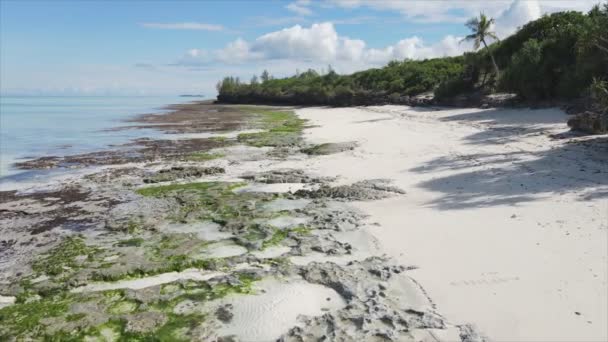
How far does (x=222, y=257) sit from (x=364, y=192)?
4544 mm

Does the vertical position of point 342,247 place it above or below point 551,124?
below

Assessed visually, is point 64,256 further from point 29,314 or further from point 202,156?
point 202,156

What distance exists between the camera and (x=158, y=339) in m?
5.43

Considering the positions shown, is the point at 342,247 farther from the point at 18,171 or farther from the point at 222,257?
the point at 18,171

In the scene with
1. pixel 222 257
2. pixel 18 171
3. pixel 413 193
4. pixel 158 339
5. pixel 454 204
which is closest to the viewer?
pixel 158 339

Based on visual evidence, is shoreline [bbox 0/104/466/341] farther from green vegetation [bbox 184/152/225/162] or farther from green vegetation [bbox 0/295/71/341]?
green vegetation [bbox 184/152/225/162]

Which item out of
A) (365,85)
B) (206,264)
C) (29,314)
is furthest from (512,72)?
(365,85)

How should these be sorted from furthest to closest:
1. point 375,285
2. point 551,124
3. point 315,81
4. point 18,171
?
point 315,81 < point 551,124 < point 18,171 < point 375,285

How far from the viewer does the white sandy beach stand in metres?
5.45

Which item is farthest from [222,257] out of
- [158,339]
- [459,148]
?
[459,148]

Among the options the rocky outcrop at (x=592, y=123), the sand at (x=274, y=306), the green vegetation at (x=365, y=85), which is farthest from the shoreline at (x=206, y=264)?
the green vegetation at (x=365, y=85)

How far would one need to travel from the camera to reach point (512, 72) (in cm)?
2673

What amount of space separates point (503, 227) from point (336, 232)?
2.90 meters

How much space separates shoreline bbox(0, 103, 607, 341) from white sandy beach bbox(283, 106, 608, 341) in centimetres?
4
